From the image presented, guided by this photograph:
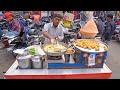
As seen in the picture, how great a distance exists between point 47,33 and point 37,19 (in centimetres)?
559

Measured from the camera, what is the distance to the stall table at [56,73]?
228cm

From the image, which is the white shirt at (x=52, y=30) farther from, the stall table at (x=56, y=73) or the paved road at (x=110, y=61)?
the paved road at (x=110, y=61)

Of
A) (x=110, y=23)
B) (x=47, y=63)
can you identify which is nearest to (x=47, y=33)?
(x=47, y=63)

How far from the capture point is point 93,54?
94.3 inches

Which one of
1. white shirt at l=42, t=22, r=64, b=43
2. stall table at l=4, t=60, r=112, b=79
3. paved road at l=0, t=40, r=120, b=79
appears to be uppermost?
white shirt at l=42, t=22, r=64, b=43

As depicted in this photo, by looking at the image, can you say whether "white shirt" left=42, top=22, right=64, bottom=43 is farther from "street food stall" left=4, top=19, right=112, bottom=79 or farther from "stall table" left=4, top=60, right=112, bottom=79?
"stall table" left=4, top=60, right=112, bottom=79

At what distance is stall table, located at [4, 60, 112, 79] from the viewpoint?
228 centimetres

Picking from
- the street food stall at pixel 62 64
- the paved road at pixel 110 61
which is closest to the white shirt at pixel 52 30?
the street food stall at pixel 62 64

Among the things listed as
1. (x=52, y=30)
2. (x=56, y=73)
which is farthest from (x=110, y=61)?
(x=56, y=73)

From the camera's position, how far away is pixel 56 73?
7.66 feet

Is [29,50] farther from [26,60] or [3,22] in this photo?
[3,22]

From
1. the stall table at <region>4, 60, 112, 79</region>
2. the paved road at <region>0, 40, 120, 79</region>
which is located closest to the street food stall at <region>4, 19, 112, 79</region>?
the stall table at <region>4, 60, 112, 79</region>

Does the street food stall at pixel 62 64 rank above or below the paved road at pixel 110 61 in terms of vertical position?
above

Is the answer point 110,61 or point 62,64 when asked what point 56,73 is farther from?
point 110,61
